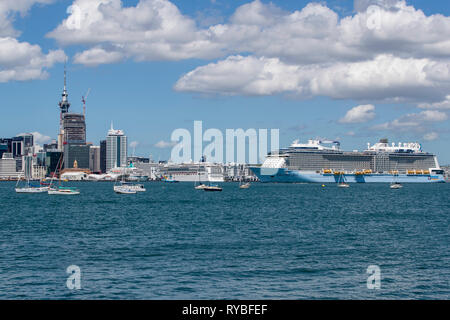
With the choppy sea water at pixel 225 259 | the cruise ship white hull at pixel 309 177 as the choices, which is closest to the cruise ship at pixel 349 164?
the cruise ship white hull at pixel 309 177

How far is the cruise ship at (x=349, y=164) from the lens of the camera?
540 ft

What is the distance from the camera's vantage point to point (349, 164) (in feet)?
583

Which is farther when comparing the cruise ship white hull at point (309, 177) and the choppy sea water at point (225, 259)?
the cruise ship white hull at point (309, 177)

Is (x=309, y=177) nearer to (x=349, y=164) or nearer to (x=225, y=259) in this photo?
(x=349, y=164)

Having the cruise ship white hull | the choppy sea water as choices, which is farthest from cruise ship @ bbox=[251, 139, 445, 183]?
the choppy sea water

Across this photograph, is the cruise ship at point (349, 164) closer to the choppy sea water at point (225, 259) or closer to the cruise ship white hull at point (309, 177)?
the cruise ship white hull at point (309, 177)

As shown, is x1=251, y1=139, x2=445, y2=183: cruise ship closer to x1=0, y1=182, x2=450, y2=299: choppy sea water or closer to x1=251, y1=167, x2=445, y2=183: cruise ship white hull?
x1=251, y1=167, x2=445, y2=183: cruise ship white hull

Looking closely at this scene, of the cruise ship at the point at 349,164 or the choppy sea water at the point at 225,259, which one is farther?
the cruise ship at the point at 349,164

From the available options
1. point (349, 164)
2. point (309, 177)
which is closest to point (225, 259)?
point (309, 177)

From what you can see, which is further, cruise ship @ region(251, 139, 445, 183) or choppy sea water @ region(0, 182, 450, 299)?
cruise ship @ region(251, 139, 445, 183)

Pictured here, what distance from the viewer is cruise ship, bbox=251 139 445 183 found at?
6476 inches

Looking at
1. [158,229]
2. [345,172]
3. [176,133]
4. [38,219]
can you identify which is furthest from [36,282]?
[345,172]

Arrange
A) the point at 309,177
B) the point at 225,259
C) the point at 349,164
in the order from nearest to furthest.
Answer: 1. the point at 225,259
2. the point at 309,177
3. the point at 349,164

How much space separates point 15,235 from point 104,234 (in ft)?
18.7
